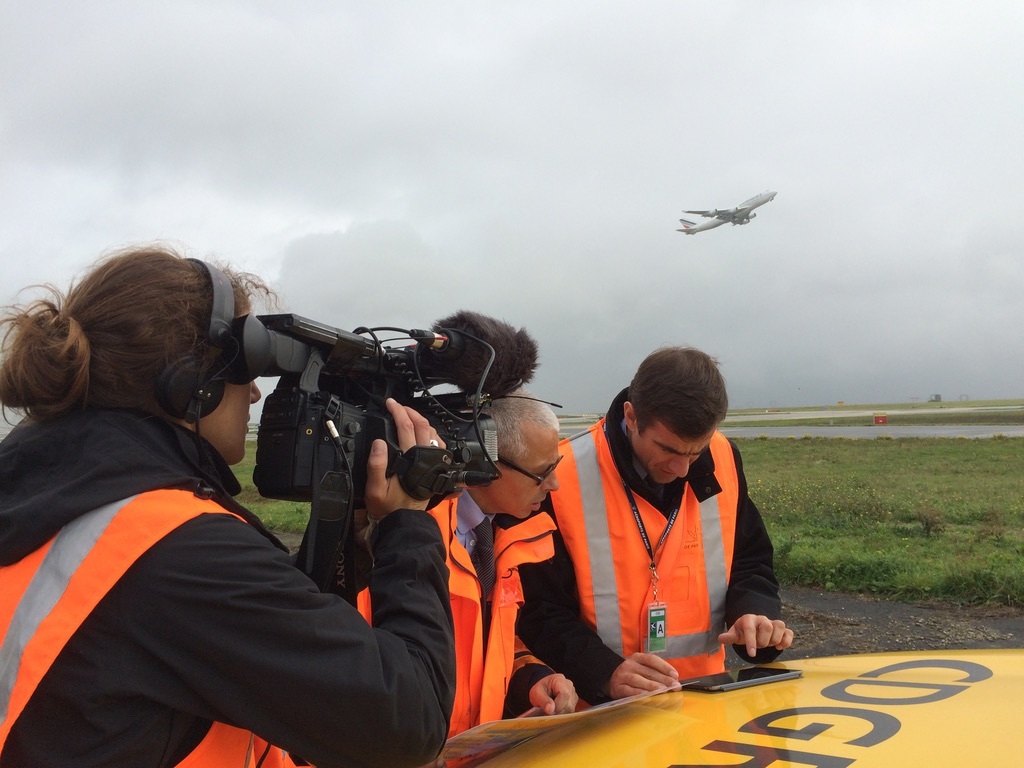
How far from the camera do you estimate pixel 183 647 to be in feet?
3.89

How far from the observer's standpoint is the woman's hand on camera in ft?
5.28

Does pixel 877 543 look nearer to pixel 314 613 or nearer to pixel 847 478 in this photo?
pixel 847 478

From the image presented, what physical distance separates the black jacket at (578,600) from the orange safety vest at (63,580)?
6.10 feet

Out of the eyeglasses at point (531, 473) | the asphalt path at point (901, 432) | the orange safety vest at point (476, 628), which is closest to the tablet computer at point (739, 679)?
the orange safety vest at point (476, 628)

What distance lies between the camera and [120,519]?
1176mm

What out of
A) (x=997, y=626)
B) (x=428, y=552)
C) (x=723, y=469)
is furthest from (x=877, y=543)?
(x=428, y=552)

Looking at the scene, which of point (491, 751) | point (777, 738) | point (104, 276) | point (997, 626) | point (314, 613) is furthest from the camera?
point (997, 626)

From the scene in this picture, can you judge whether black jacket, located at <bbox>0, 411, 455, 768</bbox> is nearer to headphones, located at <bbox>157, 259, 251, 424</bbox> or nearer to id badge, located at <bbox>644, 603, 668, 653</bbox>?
headphones, located at <bbox>157, 259, 251, 424</bbox>

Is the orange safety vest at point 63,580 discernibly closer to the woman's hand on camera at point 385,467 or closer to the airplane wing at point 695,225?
the woman's hand on camera at point 385,467

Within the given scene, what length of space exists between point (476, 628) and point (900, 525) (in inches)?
376

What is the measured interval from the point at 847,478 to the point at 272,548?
16.7 meters

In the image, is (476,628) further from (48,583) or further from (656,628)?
(48,583)

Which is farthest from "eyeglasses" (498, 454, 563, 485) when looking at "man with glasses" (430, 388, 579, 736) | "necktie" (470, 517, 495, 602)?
"necktie" (470, 517, 495, 602)

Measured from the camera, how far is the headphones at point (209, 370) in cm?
138
